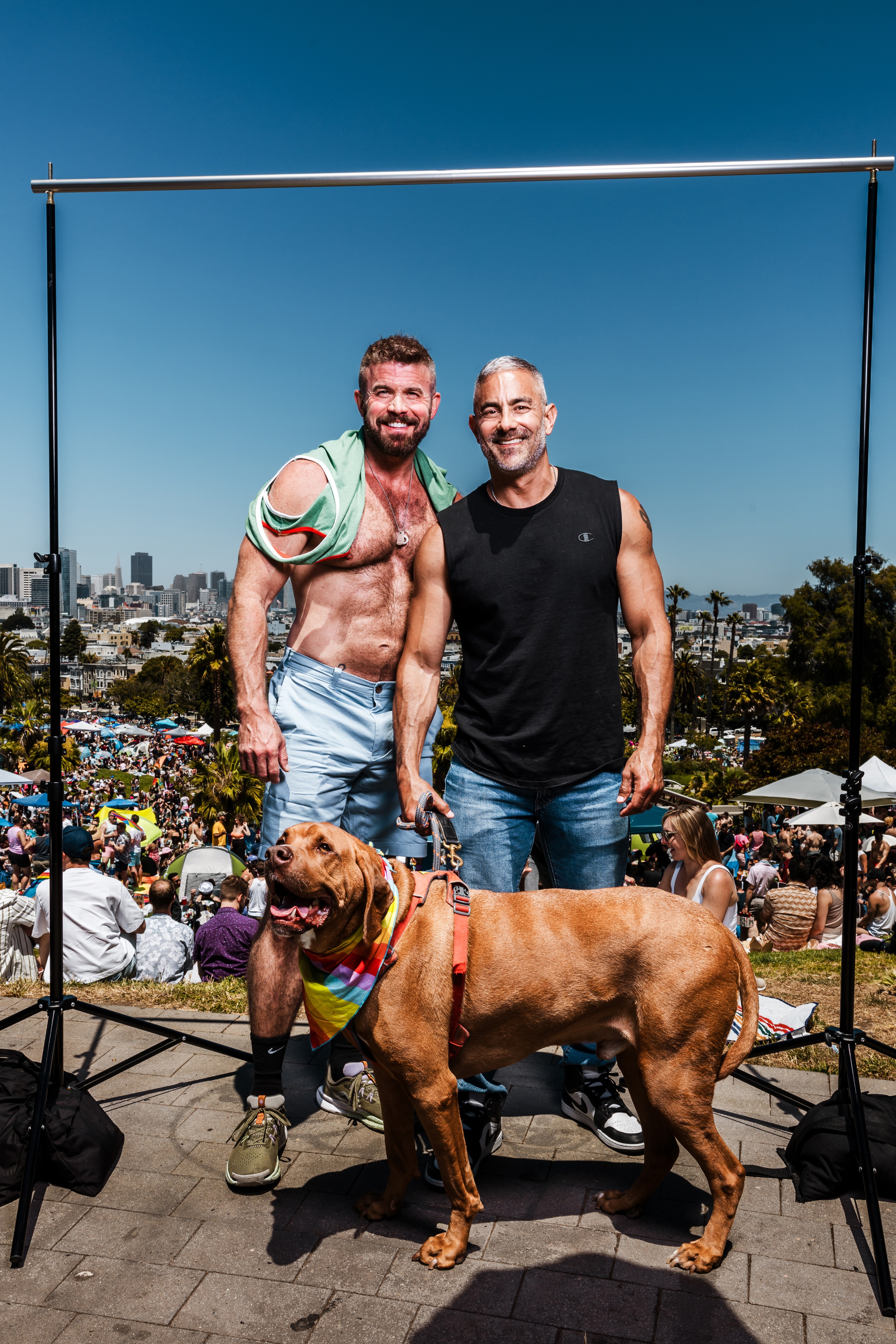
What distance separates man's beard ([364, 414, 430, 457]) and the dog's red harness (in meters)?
1.94

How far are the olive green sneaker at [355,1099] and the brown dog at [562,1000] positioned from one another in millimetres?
951

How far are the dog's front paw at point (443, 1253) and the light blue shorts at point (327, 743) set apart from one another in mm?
1553

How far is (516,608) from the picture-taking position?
3.67 m

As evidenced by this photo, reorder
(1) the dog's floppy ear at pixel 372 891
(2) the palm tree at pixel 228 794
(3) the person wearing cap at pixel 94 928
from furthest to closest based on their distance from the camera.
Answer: (2) the palm tree at pixel 228 794, (3) the person wearing cap at pixel 94 928, (1) the dog's floppy ear at pixel 372 891

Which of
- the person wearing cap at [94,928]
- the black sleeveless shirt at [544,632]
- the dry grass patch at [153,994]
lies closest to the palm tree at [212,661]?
the person wearing cap at [94,928]

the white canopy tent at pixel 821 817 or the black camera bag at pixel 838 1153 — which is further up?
the black camera bag at pixel 838 1153

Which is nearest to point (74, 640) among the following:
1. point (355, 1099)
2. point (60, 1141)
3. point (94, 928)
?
point (94, 928)

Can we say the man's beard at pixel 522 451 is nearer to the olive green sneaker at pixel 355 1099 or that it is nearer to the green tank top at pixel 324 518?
the green tank top at pixel 324 518

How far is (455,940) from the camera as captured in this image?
9.95ft

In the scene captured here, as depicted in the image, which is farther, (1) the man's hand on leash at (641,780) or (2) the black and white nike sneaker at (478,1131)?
(1) the man's hand on leash at (641,780)

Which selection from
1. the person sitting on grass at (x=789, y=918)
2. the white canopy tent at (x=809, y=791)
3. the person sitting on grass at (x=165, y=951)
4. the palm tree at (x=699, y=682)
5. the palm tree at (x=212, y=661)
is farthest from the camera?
the palm tree at (x=699, y=682)

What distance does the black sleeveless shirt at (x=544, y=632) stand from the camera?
366 centimetres

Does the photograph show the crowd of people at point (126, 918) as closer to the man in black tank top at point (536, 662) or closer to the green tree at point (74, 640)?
the man in black tank top at point (536, 662)

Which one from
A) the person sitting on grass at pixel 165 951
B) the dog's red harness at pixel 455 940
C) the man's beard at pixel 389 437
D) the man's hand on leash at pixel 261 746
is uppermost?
the man's beard at pixel 389 437
